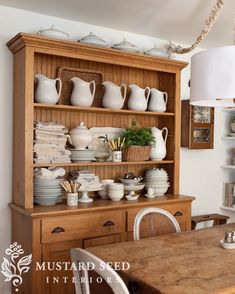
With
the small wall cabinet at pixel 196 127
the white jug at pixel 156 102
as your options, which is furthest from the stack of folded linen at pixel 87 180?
the small wall cabinet at pixel 196 127

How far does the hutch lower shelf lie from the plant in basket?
0.43m

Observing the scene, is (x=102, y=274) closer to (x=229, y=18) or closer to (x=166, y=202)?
(x=166, y=202)

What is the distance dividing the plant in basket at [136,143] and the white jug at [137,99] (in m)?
0.18

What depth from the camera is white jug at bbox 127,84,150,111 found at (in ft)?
10.3

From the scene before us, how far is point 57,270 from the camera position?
2557 millimetres

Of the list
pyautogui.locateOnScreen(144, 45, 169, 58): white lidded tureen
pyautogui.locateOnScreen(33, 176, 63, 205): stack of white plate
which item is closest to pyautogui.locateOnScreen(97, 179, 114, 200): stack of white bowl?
pyautogui.locateOnScreen(33, 176, 63, 205): stack of white plate

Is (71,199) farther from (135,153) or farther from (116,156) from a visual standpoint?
(135,153)

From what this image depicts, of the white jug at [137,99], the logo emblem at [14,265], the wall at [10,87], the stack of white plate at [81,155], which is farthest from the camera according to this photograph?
the white jug at [137,99]

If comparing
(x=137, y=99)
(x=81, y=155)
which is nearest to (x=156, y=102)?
(x=137, y=99)

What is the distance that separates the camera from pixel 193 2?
2.59 metres

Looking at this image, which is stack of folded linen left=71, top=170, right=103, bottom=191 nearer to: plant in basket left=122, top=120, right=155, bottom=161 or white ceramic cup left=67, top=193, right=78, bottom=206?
white ceramic cup left=67, top=193, right=78, bottom=206

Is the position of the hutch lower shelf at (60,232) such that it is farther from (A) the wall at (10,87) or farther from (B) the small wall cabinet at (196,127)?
(B) the small wall cabinet at (196,127)

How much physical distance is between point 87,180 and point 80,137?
354 mm

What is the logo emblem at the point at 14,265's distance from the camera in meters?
2.66
